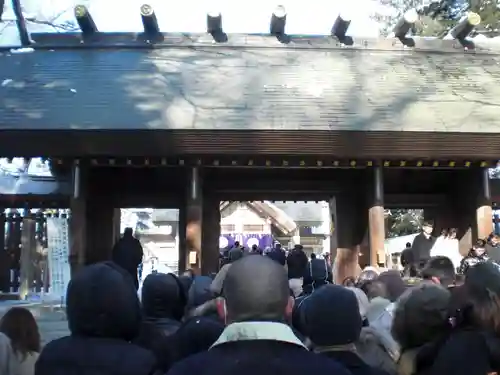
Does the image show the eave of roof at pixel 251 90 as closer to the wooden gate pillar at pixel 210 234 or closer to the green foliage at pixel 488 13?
the wooden gate pillar at pixel 210 234

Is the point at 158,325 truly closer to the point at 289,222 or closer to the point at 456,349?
the point at 456,349

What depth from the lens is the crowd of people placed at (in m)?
1.64

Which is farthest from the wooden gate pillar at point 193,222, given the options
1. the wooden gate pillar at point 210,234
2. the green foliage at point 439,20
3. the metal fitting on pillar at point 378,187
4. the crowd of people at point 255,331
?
the green foliage at point 439,20

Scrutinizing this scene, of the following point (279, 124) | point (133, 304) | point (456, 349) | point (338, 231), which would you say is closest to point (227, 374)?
point (133, 304)

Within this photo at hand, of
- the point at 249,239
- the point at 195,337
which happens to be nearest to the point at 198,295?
the point at 195,337

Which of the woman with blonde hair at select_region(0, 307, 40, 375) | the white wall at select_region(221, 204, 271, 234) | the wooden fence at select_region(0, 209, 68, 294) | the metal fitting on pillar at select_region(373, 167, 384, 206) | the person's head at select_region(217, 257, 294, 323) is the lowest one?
the woman with blonde hair at select_region(0, 307, 40, 375)

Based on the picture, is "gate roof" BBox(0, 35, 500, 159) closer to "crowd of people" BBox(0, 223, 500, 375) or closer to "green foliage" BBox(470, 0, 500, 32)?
"green foliage" BBox(470, 0, 500, 32)

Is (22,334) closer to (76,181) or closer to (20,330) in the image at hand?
(20,330)

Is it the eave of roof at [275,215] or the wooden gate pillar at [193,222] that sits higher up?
the eave of roof at [275,215]

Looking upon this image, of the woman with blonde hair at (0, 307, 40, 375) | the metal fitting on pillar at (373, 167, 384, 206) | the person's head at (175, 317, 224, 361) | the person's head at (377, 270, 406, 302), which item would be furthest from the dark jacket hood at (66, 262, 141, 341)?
the metal fitting on pillar at (373, 167, 384, 206)

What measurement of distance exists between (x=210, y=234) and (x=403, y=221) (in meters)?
16.9

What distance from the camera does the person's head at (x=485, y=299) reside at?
96.4 inches

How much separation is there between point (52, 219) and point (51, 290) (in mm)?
1286

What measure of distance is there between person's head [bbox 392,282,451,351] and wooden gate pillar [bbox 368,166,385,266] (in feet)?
26.1
